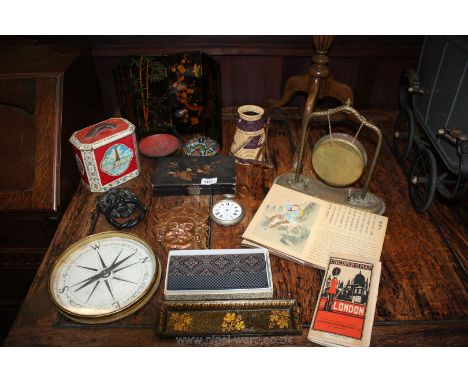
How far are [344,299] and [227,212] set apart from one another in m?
0.49

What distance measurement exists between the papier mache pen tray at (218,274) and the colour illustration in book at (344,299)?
16 centimetres

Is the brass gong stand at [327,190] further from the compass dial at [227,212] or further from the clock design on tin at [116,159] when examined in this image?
the clock design on tin at [116,159]

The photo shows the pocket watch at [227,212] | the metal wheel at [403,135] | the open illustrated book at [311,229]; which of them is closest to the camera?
the open illustrated book at [311,229]

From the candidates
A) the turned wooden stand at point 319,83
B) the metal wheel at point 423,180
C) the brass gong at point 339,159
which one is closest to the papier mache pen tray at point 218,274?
the brass gong at point 339,159

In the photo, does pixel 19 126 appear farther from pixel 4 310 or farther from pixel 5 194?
pixel 4 310

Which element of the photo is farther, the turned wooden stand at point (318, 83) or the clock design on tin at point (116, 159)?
the turned wooden stand at point (318, 83)

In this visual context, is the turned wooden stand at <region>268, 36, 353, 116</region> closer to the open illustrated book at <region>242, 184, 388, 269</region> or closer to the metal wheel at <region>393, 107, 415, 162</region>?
the metal wheel at <region>393, 107, 415, 162</region>

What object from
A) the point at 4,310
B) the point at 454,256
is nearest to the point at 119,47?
the point at 4,310

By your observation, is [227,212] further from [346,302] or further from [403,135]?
[403,135]

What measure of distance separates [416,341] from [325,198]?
0.58m

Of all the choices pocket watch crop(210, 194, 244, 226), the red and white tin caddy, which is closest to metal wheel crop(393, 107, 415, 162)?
pocket watch crop(210, 194, 244, 226)

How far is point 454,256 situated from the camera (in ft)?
3.93

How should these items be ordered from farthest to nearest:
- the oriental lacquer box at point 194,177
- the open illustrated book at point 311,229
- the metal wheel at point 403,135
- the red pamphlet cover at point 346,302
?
the metal wheel at point 403,135
the oriental lacquer box at point 194,177
the open illustrated book at point 311,229
the red pamphlet cover at point 346,302

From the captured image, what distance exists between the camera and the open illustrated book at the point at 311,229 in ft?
3.90
